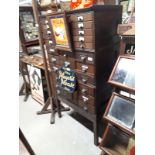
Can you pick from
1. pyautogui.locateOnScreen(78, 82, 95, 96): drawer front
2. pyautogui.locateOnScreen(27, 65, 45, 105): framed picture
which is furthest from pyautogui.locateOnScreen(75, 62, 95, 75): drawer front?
pyautogui.locateOnScreen(27, 65, 45, 105): framed picture

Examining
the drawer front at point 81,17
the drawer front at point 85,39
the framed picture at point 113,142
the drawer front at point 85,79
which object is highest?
the drawer front at point 81,17

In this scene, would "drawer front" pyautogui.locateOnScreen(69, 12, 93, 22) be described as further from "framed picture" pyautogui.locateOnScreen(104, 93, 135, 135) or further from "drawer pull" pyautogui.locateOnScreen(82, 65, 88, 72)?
"framed picture" pyautogui.locateOnScreen(104, 93, 135, 135)

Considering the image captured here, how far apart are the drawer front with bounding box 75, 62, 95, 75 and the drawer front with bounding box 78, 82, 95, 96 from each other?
160mm

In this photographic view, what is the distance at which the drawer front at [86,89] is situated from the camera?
1.68 meters

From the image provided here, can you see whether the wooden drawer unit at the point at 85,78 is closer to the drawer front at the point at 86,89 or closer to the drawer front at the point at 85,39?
the drawer front at the point at 86,89

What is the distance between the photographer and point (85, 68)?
5.40 feet

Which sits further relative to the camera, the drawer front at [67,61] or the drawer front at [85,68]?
the drawer front at [67,61]

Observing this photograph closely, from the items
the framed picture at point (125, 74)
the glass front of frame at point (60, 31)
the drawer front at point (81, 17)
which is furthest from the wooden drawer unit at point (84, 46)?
the framed picture at point (125, 74)

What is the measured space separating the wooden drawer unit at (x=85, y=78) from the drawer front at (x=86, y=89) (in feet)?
0.14

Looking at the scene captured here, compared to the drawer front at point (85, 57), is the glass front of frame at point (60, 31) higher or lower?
higher
